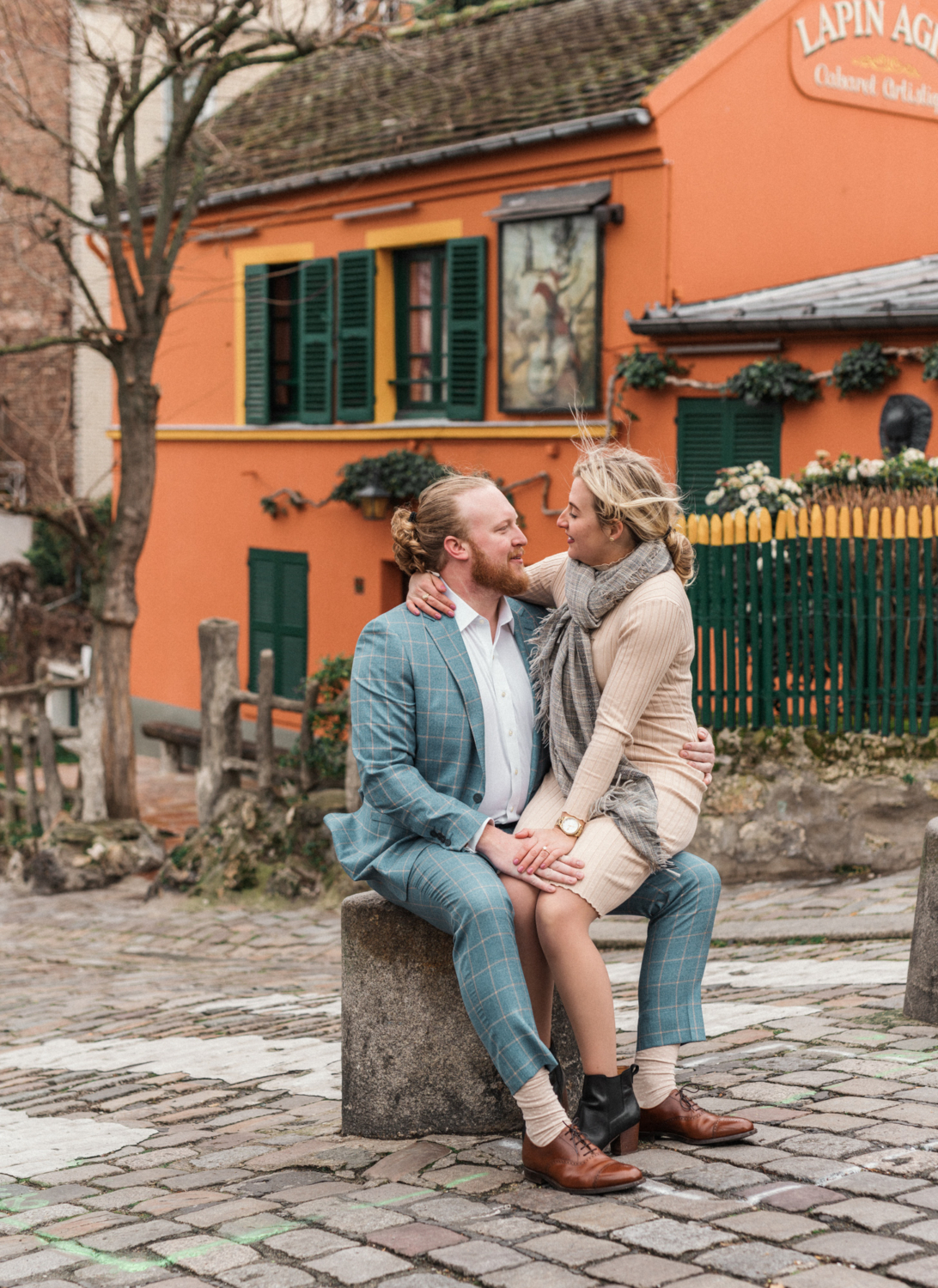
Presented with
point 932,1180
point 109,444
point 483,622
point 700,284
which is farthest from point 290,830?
point 109,444

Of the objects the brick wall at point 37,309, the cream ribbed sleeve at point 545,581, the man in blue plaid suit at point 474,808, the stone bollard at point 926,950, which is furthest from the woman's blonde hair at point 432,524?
the brick wall at point 37,309

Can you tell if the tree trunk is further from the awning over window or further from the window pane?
the window pane

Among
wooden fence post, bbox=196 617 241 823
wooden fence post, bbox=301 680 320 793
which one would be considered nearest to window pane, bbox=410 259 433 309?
wooden fence post, bbox=196 617 241 823

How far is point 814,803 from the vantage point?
888cm

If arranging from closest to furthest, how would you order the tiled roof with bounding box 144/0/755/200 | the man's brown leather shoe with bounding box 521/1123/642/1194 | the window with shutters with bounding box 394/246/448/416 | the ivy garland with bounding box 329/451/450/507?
1. the man's brown leather shoe with bounding box 521/1123/642/1194
2. the tiled roof with bounding box 144/0/755/200
3. the ivy garland with bounding box 329/451/450/507
4. the window with shutters with bounding box 394/246/448/416

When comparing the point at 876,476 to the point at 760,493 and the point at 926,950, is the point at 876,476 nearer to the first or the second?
the point at 760,493

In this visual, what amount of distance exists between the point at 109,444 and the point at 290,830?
14363mm

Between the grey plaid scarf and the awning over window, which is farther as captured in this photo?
the awning over window

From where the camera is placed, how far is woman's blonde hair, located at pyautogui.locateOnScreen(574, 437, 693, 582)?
390 centimetres

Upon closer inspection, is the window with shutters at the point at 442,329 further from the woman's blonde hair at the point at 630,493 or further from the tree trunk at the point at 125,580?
the woman's blonde hair at the point at 630,493

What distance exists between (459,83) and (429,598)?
13.4 metres

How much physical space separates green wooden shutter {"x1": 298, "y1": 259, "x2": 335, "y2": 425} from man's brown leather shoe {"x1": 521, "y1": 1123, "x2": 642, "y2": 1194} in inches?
544

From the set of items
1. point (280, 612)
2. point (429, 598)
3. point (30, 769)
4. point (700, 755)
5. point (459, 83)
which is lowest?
point (30, 769)

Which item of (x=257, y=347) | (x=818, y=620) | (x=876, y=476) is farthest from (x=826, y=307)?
(x=257, y=347)
